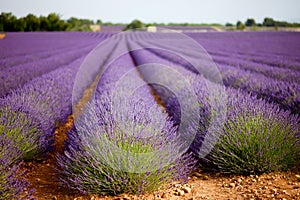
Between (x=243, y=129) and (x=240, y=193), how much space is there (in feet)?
2.25

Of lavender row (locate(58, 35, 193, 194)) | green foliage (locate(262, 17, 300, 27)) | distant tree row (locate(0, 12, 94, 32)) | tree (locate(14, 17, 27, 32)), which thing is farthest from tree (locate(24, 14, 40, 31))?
Answer: lavender row (locate(58, 35, 193, 194))

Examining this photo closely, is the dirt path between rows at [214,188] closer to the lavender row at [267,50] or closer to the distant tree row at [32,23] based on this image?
the lavender row at [267,50]

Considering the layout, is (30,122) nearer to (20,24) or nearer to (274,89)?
(274,89)

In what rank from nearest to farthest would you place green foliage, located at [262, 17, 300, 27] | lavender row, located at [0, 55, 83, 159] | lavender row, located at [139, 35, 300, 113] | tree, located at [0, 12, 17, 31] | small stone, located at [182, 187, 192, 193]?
small stone, located at [182, 187, 192, 193] → lavender row, located at [0, 55, 83, 159] → lavender row, located at [139, 35, 300, 113] → tree, located at [0, 12, 17, 31] → green foliage, located at [262, 17, 300, 27]

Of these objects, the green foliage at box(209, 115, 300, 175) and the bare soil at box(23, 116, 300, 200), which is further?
the green foliage at box(209, 115, 300, 175)

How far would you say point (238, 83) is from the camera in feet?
18.7

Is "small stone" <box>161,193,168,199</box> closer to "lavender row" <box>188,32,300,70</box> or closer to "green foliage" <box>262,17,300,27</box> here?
"lavender row" <box>188,32,300,70</box>

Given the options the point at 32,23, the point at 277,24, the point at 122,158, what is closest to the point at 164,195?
the point at 122,158

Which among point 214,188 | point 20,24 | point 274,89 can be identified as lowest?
point 214,188

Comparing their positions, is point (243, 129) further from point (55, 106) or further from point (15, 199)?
point (55, 106)

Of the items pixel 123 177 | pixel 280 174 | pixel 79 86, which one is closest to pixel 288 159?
pixel 280 174

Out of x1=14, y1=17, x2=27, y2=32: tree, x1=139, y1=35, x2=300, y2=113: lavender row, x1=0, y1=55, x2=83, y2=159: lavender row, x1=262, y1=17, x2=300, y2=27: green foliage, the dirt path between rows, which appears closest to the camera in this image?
the dirt path between rows

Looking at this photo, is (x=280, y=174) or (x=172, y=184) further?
(x=280, y=174)

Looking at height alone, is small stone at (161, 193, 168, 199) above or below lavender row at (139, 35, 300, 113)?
below
